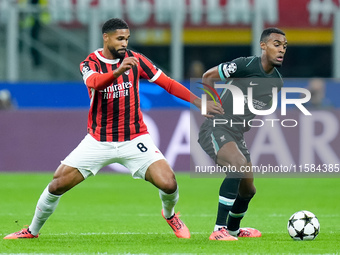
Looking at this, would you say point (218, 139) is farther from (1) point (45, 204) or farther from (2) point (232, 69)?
(1) point (45, 204)

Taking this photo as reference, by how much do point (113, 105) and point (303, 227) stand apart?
211 centimetres

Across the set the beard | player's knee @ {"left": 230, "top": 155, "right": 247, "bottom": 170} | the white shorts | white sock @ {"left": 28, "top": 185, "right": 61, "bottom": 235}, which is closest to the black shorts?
player's knee @ {"left": 230, "top": 155, "right": 247, "bottom": 170}

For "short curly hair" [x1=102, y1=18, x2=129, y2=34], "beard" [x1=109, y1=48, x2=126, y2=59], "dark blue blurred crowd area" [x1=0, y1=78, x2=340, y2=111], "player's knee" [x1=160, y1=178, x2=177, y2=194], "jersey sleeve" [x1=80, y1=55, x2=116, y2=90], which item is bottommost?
"dark blue blurred crowd area" [x1=0, y1=78, x2=340, y2=111]

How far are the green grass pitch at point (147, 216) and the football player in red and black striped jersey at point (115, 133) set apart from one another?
0.54m

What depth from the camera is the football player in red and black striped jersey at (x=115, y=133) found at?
780 centimetres

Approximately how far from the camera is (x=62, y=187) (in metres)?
7.74

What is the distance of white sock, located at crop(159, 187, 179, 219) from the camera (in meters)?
7.99

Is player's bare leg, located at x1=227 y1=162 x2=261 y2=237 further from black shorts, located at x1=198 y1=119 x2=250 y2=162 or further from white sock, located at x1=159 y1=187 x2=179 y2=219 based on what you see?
white sock, located at x1=159 y1=187 x2=179 y2=219

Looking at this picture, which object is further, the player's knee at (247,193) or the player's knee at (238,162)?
the player's knee at (247,193)

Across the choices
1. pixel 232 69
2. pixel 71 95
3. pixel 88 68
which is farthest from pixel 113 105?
pixel 71 95

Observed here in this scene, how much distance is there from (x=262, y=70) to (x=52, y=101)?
10.7m

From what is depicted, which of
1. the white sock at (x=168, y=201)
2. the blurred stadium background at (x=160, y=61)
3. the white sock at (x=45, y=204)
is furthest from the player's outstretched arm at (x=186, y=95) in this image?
the blurred stadium background at (x=160, y=61)

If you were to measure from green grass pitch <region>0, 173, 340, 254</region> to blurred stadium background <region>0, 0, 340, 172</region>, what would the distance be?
59 centimetres

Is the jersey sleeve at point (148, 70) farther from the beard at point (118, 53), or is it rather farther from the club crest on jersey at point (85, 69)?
the club crest on jersey at point (85, 69)
